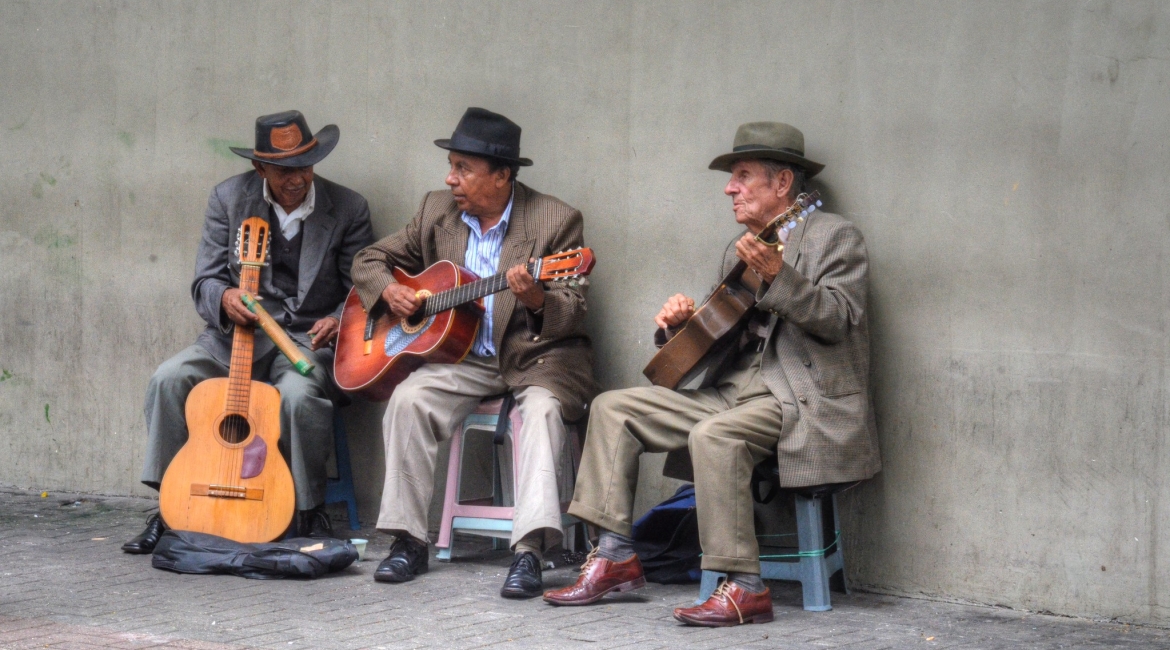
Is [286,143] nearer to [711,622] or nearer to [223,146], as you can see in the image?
[223,146]

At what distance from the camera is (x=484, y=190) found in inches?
210

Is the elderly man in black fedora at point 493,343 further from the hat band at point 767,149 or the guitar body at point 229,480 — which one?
the hat band at point 767,149

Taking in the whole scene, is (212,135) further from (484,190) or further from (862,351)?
(862,351)

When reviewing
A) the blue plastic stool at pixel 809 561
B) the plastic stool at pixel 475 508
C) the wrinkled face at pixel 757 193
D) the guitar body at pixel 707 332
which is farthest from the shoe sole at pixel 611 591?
the wrinkled face at pixel 757 193

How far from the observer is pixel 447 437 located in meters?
5.26

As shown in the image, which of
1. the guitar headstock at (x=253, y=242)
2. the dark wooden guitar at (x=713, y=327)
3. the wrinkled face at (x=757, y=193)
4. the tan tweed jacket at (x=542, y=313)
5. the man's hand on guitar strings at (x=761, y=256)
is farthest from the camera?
the guitar headstock at (x=253, y=242)

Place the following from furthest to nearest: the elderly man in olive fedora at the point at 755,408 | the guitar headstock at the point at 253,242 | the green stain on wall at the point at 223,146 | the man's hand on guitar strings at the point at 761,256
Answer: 1. the green stain on wall at the point at 223,146
2. the guitar headstock at the point at 253,242
3. the elderly man in olive fedora at the point at 755,408
4. the man's hand on guitar strings at the point at 761,256

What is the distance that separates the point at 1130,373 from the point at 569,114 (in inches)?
90.0

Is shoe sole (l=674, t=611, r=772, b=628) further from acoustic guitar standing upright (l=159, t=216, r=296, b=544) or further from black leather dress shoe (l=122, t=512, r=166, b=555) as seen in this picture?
black leather dress shoe (l=122, t=512, r=166, b=555)

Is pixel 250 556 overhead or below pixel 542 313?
below

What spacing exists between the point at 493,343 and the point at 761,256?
1367 mm

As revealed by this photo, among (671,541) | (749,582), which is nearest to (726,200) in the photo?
(671,541)

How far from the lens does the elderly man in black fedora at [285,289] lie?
5523 millimetres

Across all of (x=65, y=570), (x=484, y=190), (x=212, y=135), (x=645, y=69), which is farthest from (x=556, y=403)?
(x=212, y=135)
